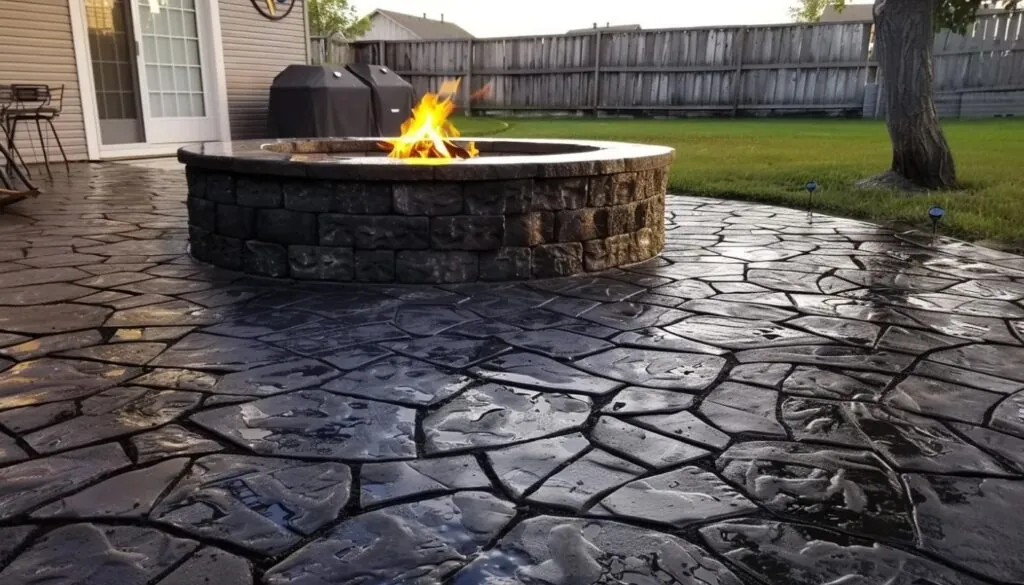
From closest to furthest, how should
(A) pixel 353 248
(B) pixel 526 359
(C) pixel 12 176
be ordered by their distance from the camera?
(B) pixel 526 359, (A) pixel 353 248, (C) pixel 12 176

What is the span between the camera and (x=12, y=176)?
7699 millimetres

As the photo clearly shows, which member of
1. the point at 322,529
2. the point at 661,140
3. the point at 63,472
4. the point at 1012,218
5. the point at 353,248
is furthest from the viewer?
the point at 661,140

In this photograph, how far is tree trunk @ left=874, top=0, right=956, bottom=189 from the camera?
6633 millimetres

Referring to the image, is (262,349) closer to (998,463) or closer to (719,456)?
(719,456)

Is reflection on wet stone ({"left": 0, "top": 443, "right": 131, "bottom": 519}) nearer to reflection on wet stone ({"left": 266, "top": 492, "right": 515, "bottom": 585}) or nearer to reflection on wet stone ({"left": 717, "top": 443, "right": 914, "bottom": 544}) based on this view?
reflection on wet stone ({"left": 266, "top": 492, "right": 515, "bottom": 585})

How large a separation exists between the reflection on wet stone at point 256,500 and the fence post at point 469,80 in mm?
17515

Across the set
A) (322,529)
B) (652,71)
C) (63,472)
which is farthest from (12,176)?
(652,71)

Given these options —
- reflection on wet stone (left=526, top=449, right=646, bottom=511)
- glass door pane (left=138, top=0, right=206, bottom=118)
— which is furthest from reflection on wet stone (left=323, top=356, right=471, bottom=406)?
glass door pane (left=138, top=0, right=206, bottom=118)

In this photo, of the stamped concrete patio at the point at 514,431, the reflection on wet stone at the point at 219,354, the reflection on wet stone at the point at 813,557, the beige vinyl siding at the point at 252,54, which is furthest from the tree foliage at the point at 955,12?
the beige vinyl siding at the point at 252,54

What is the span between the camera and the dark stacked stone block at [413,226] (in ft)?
12.5

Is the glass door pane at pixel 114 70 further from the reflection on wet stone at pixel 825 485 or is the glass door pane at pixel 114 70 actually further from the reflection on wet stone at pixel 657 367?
the reflection on wet stone at pixel 825 485

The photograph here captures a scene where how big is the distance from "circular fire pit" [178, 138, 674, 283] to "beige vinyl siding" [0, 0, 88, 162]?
6243mm

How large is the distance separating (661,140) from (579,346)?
924 centimetres

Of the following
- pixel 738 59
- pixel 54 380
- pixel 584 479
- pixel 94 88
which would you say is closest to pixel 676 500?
pixel 584 479
